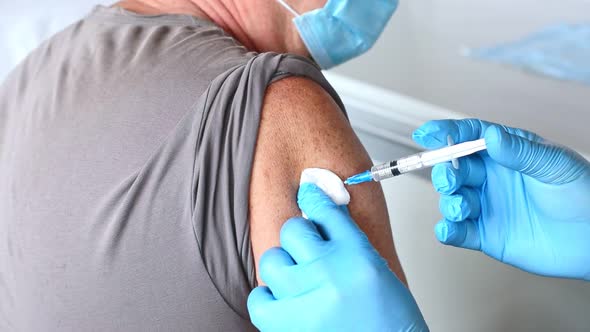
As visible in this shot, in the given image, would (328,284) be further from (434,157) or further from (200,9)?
(200,9)

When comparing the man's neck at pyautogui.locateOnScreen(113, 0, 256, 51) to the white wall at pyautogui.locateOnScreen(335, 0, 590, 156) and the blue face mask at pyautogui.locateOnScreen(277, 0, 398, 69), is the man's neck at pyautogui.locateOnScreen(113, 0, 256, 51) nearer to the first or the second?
the blue face mask at pyautogui.locateOnScreen(277, 0, 398, 69)

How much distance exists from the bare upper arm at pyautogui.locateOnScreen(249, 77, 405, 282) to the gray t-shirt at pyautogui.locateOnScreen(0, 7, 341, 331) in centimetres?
2

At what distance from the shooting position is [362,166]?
103cm

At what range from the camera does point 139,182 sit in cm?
100

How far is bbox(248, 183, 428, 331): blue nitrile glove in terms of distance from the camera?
90 cm

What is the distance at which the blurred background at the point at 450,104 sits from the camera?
1754mm

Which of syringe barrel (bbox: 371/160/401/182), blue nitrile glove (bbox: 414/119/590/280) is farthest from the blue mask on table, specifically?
syringe barrel (bbox: 371/160/401/182)

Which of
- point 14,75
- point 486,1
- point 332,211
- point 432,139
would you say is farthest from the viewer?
point 486,1

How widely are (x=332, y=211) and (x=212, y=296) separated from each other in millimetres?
217

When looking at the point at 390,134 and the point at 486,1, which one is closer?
the point at 390,134

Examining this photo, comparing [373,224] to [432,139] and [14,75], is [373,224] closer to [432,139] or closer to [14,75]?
[432,139]

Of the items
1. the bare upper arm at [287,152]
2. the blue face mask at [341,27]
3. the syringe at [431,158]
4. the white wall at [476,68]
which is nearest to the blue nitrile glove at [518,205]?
the syringe at [431,158]

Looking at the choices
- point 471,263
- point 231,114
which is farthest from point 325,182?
point 471,263

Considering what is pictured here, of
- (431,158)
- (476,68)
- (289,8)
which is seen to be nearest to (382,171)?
(431,158)
